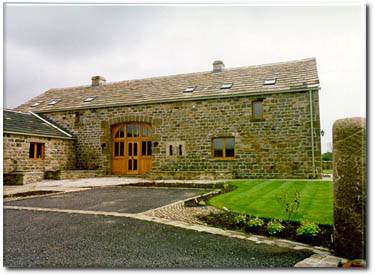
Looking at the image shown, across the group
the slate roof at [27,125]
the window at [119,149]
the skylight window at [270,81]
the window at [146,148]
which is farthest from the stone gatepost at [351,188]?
the window at [119,149]

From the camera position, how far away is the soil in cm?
427

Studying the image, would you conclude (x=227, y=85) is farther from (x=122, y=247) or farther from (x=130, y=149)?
(x=122, y=247)

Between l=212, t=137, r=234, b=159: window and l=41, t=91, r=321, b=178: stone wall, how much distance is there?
26cm

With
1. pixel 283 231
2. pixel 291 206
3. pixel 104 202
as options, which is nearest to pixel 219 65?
pixel 104 202

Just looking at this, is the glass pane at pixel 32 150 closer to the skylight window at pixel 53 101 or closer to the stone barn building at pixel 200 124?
the stone barn building at pixel 200 124

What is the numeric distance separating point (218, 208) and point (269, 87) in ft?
31.2

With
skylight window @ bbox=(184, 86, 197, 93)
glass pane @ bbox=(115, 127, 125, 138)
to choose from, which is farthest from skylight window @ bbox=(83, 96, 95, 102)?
skylight window @ bbox=(184, 86, 197, 93)

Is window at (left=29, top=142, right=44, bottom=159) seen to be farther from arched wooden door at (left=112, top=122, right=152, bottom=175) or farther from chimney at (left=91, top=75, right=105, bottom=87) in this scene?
chimney at (left=91, top=75, right=105, bottom=87)

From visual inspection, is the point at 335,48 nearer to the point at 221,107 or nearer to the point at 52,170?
the point at 221,107

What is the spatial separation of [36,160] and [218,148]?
939cm

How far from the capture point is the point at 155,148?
17.0 meters

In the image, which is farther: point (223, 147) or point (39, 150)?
point (39, 150)

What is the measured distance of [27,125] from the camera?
655 inches

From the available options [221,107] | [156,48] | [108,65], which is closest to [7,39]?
Answer: [108,65]
